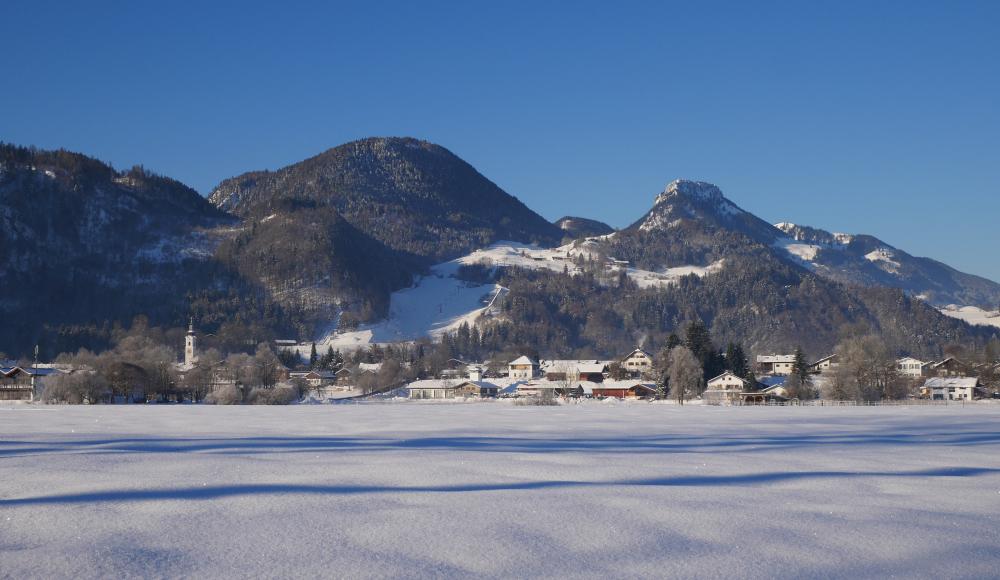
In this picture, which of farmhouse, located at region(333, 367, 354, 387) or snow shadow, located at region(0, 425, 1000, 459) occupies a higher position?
farmhouse, located at region(333, 367, 354, 387)

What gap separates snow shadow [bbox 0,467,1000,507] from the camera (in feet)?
60.6

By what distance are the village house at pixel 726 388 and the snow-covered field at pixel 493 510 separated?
221ft

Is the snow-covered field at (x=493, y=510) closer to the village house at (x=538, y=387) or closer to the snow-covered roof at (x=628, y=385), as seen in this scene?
the snow-covered roof at (x=628, y=385)

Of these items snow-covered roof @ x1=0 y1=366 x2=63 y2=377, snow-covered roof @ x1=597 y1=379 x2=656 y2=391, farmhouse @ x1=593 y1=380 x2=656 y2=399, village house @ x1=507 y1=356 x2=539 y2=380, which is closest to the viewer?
snow-covered roof @ x1=0 y1=366 x2=63 y2=377

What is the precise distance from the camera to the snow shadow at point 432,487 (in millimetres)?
18484

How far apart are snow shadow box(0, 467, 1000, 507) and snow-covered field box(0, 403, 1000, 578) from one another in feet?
0.28

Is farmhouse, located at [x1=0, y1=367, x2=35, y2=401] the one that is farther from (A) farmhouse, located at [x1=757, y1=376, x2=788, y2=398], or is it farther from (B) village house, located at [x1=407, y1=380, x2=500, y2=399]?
(A) farmhouse, located at [x1=757, y1=376, x2=788, y2=398]

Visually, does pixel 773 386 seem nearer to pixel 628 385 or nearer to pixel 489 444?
pixel 628 385

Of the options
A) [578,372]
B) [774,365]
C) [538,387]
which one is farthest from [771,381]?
[774,365]

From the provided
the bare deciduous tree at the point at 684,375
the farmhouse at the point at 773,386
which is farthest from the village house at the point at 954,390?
the bare deciduous tree at the point at 684,375

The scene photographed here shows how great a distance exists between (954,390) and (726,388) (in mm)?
29577

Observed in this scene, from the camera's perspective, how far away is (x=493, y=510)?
1761cm

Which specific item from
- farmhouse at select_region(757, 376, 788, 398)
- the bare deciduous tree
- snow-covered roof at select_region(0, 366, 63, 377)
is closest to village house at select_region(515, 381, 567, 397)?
the bare deciduous tree

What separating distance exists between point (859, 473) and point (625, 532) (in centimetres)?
1183
